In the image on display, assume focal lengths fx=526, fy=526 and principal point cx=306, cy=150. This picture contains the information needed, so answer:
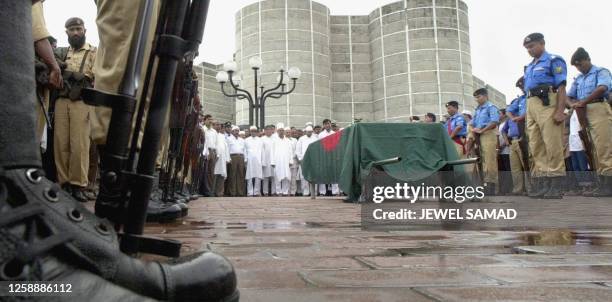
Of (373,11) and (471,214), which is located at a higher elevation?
(373,11)

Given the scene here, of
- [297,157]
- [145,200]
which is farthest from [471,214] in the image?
[297,157]

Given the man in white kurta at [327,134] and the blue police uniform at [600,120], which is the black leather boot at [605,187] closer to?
the blue police uniform at [600,120]

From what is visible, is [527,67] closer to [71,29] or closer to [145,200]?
[71,29]

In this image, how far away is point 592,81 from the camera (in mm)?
5852

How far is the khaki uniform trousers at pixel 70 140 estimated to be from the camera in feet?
13.5

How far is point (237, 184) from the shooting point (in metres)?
10.9

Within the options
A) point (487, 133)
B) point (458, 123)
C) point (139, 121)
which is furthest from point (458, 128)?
point (139, 121)

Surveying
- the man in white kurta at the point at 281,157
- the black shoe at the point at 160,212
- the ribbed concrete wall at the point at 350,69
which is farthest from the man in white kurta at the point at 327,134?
the ribbed concrete wall at the point at 350,69

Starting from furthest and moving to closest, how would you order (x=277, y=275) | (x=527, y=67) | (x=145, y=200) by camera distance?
(x=527, y=67) → (x=277, y=275) → (x=145, y=200)

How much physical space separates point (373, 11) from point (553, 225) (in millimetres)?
20897

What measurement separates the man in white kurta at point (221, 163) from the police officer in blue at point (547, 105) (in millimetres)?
5873

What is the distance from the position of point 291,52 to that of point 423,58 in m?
5.08

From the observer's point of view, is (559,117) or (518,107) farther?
(518,107)

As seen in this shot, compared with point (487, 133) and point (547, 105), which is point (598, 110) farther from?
point (487, 133)
